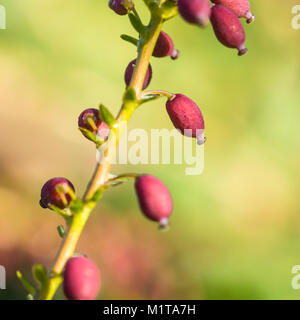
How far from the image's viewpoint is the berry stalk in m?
0.72

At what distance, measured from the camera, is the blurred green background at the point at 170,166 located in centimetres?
217

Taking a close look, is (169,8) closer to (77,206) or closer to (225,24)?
(225,24)

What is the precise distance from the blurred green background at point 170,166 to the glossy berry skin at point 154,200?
1.26 m

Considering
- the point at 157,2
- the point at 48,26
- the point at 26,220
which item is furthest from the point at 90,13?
the point at 157,2

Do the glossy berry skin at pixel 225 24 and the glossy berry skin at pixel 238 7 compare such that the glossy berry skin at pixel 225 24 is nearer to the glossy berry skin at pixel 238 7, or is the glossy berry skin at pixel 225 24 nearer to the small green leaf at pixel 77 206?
the glossy berry skin at pixel 238 7

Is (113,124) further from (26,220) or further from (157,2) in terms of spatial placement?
(26,220)

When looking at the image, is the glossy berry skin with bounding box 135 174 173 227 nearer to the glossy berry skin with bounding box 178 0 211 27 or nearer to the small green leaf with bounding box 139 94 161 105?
the small green leaf with bounding box 139 94 161 105

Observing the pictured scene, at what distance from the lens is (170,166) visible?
2580mm

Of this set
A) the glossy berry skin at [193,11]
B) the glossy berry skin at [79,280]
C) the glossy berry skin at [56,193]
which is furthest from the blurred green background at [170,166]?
the glossy berry skin at [193,11]

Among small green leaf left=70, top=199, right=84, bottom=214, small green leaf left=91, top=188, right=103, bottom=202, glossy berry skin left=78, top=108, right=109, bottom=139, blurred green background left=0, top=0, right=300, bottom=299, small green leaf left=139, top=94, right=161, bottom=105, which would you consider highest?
blurred green background left=0, top=0, right=300, bottom=299

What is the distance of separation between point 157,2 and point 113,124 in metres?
0.19

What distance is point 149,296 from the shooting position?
1.99 meters

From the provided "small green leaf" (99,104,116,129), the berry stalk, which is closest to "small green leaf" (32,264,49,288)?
the berry stalk

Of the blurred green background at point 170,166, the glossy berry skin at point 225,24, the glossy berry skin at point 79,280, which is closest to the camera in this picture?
the glossy berry skin at point 79,280
